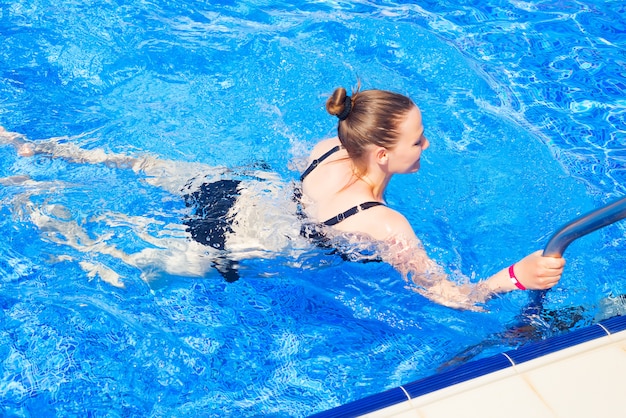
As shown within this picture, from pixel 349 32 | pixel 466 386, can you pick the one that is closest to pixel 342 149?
pixel 466 386

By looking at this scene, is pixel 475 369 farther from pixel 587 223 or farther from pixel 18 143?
pixel 18 143

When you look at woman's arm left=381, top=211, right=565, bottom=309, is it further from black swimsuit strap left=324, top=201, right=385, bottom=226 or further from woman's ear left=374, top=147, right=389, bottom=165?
woman's ear left=374, top=147, right=389, bottom=165

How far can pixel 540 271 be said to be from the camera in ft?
9.45

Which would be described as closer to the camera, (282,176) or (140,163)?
(140,163)

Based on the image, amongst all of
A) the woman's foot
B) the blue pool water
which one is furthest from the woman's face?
the woman's foot

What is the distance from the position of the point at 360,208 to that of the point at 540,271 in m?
0.97

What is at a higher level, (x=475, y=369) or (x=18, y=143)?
(x=475, y=369)

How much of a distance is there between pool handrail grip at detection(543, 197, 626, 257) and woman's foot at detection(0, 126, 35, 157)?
143 inches

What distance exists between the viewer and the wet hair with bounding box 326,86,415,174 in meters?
3.36

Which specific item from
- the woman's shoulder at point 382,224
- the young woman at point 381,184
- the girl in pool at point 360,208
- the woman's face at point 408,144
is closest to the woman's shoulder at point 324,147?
the girl in pool at point 360,208

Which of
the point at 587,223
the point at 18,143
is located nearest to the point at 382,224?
the point at 587,223

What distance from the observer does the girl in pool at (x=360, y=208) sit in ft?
10.9

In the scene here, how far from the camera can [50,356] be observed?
142 inches

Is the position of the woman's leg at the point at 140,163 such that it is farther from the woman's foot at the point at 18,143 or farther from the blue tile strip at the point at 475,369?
the blue tile strip at the point at 475,369
